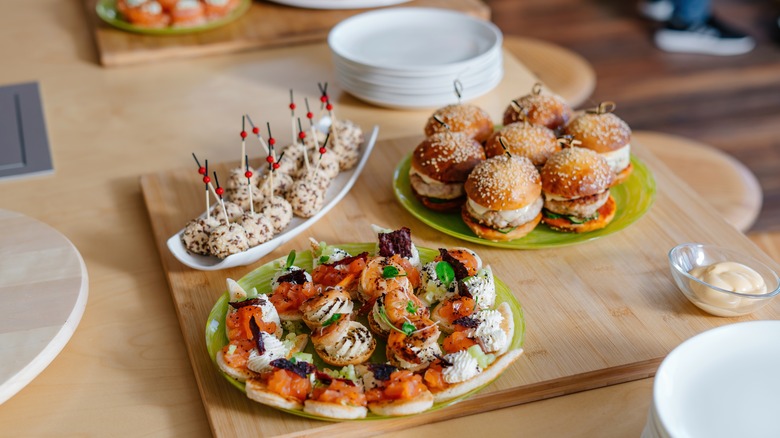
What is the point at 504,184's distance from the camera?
5.43 ft

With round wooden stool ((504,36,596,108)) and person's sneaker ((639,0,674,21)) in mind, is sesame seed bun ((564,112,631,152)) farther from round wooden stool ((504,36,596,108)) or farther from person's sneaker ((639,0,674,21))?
person's sneaker ((639,0,674,21))

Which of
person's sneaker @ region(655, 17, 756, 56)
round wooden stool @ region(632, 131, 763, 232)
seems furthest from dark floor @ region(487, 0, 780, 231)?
round wooden stool @ region(632, 131, 763, 232)

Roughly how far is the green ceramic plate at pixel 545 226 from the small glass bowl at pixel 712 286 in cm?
19

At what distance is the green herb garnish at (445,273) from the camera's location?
4.81 ft

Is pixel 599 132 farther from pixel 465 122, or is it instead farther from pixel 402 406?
pixel 402 406

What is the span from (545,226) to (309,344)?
2.09 ft

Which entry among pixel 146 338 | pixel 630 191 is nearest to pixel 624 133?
pixel 630 191

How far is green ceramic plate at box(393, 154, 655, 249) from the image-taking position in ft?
5.61

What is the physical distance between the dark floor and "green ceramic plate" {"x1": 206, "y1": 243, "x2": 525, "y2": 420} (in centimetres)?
278

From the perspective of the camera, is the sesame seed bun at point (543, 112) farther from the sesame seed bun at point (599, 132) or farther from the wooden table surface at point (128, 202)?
the wooden table surface at point (128, 202)

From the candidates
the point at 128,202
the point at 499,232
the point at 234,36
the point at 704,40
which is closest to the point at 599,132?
the point at 499,232

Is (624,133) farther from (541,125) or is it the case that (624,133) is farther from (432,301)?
(432,301)

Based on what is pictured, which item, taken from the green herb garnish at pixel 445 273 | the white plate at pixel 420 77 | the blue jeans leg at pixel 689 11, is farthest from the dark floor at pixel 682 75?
the green herb garnish at pixel 445 273

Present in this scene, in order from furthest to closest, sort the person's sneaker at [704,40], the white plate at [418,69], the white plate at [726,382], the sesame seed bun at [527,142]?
the person's sneaker at [704,40] → the white plate at [418,69] → the sesame seed bun at [527,142] → the white plate at [726,382]
